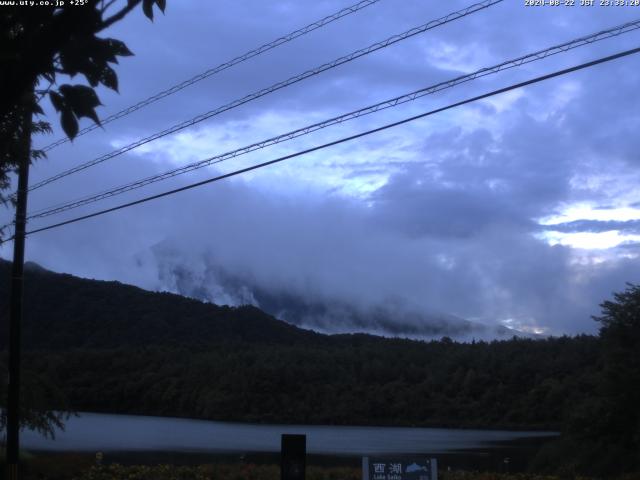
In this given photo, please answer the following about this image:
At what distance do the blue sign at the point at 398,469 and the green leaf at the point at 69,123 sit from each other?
1007 cm

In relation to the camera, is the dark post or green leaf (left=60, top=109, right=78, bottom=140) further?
the dark post

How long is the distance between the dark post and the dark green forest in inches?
1698

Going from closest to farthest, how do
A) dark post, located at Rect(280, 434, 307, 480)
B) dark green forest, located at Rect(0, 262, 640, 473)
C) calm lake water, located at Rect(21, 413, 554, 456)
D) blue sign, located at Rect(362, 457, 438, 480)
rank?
dark post, located at Rect(280, 434, 307, 480) → blue sign, located at Rect(362, 457, 438, 480) → calm lake water, located at Rect(21, 413, 554, 456) → dark green forest, located at Rect(0, 262, 640, 473)

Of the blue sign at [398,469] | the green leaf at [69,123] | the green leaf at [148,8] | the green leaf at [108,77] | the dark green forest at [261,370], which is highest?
the dark green forest at [261,370]

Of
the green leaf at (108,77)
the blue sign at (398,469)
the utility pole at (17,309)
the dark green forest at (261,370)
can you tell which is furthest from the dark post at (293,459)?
the dark green forest at (261,370)

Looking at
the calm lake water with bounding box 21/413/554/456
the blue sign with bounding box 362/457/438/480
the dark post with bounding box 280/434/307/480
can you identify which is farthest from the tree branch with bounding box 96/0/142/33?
the calm lake water with bounding box 21/413/554/456

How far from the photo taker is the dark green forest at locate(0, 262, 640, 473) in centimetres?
6750

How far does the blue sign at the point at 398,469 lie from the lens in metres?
13.0

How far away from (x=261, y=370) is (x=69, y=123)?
82055 millimetres

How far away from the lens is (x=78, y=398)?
70.4 metres

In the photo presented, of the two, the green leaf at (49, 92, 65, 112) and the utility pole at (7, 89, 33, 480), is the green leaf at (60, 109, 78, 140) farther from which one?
the utility pole at (7, 89, 33, 480)

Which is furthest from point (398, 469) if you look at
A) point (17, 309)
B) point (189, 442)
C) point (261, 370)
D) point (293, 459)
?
point (261, 370)

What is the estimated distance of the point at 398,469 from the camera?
13.1 metres

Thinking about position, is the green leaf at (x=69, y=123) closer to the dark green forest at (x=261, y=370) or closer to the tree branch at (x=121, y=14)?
the tree branch at (x=121, y=14)
